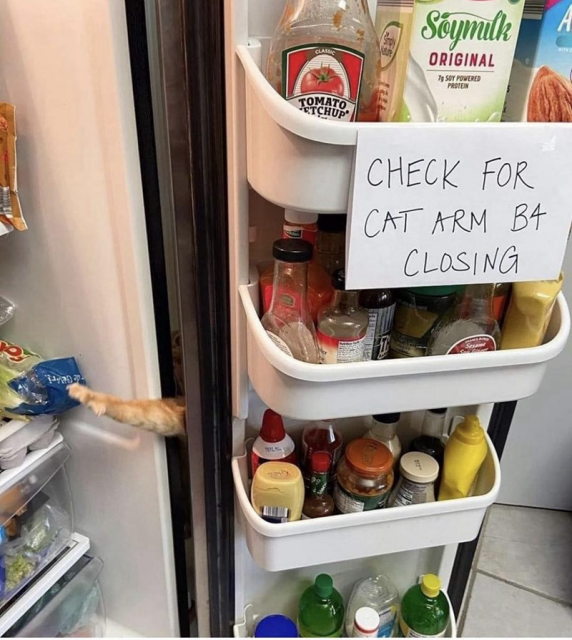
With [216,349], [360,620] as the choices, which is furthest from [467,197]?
[360,620]

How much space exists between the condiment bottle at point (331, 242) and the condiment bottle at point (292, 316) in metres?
0.05

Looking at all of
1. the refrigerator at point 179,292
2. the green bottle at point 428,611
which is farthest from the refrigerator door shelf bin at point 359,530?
the green bottle at point 428,611

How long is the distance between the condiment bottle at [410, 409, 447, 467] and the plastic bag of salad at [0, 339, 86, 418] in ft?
1.61

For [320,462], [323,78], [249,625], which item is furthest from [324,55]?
[249,625]

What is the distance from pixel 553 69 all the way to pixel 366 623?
0.79 metres

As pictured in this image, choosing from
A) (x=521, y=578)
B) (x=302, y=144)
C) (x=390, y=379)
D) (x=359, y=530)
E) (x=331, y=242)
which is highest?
(x=302, y=144)

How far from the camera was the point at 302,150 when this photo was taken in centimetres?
53

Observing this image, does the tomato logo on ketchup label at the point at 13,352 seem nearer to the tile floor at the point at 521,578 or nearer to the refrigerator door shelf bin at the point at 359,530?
the refrigerator door shelf bin at the point at 359,530

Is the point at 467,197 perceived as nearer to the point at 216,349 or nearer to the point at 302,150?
the point at 302,150

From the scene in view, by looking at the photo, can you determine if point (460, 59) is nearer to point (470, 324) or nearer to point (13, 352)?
point (470, 324)

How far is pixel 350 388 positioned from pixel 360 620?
0.48m

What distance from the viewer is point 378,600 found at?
1.03 meters

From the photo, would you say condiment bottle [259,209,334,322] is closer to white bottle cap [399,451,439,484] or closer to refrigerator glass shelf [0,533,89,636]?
white bottle cap [399,451,439,484]

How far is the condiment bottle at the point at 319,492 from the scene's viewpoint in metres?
0.81
